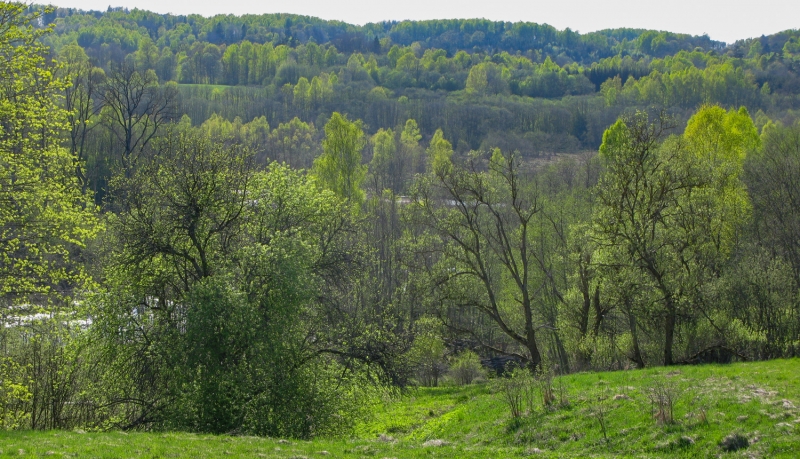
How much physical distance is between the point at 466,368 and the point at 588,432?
829 inches

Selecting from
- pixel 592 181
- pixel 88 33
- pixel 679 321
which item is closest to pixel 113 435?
pixel 679 321

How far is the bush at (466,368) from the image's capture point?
37.6 metres

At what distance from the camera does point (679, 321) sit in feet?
89.1

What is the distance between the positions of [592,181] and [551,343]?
25.5 m

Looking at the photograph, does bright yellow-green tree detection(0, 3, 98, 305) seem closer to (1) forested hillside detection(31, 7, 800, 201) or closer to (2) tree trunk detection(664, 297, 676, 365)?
(2) tree trunk detection(664, 297, 676, 365)

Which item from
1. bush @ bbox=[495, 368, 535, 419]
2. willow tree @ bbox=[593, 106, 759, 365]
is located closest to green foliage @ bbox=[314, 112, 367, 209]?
willow tree @ bbox=[593, 106, 759, 365]

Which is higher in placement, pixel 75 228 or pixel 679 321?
pixel 75 228

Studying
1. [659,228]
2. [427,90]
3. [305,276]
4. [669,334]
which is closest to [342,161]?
[659,228]

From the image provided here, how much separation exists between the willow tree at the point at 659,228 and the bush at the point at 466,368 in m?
11.7

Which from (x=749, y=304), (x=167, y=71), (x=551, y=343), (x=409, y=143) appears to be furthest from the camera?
(x=167, y=71)

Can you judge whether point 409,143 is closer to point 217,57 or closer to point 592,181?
point 592,181

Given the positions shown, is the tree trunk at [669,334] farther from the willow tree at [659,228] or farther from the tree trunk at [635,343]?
the tree trunk at [635,343]

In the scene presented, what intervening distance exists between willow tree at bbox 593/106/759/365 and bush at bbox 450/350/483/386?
11.7m

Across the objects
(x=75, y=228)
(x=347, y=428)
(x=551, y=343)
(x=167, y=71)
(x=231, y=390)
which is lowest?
→ (x=551, y=343)
